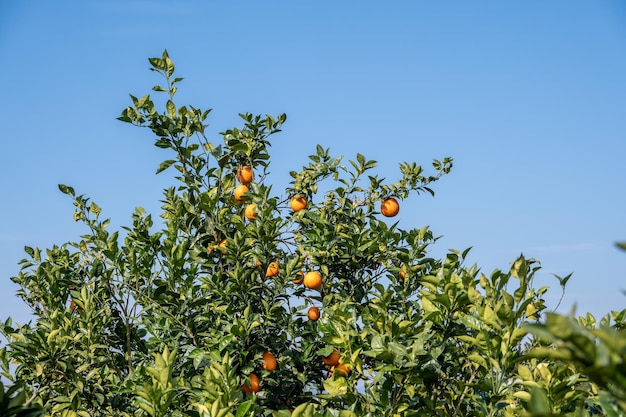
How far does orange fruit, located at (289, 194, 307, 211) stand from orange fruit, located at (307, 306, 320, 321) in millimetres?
791

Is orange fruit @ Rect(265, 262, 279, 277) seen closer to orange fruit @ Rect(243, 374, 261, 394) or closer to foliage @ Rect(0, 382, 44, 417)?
orange fruit @ Rect(243, 374, 261, 394)

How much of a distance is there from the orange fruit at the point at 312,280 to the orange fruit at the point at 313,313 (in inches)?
5.2

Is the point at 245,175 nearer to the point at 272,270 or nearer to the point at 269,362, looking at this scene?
the point at 272,270

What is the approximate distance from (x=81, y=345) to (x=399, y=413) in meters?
2.32

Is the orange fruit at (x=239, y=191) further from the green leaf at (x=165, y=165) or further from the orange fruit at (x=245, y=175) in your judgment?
the green leaf at (x=165, y=165)

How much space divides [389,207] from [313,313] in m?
1.15

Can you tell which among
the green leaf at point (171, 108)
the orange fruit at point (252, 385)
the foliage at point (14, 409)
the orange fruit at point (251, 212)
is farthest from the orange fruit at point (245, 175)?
the foliage at point (14, 409)

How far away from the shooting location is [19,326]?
505cm

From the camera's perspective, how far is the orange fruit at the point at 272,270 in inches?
172

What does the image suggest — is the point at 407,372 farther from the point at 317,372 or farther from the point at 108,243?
the point at 108,243

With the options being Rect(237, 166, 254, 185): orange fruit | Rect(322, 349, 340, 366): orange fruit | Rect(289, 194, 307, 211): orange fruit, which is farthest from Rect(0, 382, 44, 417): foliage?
Rect(289, 194, 307, 211): orange fruit

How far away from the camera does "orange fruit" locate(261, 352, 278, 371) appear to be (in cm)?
397

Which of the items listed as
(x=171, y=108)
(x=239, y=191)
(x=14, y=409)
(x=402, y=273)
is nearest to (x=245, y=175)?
(x=239, y=191)

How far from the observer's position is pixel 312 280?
445 centimetres
